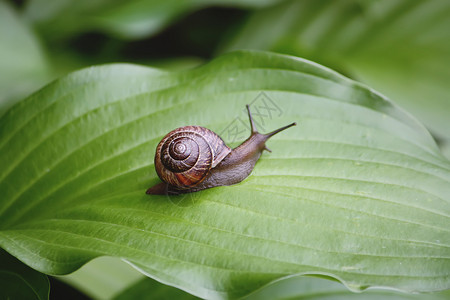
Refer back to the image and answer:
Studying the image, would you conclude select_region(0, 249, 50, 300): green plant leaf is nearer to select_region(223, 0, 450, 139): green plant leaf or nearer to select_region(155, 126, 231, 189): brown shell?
select_region(155, 126, 231, 189): brown shell

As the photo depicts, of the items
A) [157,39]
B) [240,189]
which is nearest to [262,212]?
[240,189]

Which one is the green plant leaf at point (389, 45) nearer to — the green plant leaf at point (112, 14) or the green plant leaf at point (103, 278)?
the green plant leaf at point (112, 14)

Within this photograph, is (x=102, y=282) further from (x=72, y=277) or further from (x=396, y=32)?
(x=396, y=32)

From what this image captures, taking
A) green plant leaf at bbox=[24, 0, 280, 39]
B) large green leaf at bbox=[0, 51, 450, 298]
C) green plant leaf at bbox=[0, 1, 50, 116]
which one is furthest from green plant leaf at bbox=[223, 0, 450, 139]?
green plant leaf at bbox=[0, 1, 50, 116]

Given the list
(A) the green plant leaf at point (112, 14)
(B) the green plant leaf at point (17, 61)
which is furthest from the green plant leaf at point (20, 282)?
(A) the green plant leaf at point (112, 14)

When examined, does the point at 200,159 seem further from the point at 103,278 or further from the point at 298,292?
the point at 103,278
